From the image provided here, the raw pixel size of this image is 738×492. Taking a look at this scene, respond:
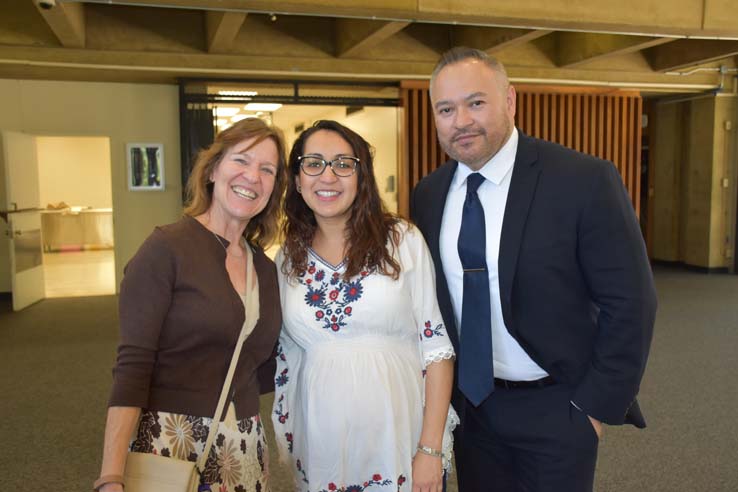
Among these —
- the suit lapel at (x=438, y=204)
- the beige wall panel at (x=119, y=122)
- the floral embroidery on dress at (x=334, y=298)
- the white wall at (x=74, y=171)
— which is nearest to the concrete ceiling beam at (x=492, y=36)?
the beige wall panel at (x=119, y=122)

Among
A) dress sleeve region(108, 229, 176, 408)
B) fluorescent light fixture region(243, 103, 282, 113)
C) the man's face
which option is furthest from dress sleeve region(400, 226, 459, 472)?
fluorescent light fixture region(243, 103, 282, 113)

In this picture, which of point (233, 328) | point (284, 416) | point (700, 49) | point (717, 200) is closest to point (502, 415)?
point (284, 416)

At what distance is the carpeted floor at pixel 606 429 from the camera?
362 centimetres

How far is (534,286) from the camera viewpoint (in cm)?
185

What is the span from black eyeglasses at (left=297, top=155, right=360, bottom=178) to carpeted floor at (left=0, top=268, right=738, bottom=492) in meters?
2.18

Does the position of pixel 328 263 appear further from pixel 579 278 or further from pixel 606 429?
pixel 606 429

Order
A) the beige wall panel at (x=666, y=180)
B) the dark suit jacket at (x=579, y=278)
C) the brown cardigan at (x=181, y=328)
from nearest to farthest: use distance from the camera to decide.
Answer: the brown cardigan at (x=181, y=328), the dark suit jacket at (x=579, y=278), the beige wall panel at (x=666, y=180)

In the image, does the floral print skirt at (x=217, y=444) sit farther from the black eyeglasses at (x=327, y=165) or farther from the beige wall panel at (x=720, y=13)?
the beige wall panel at (x=720, y=13)

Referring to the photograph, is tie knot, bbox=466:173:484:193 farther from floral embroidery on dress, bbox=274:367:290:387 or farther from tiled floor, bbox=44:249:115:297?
tiled floor, bbox=44:249:115:297

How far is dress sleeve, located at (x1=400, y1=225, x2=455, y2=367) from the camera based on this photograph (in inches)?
75.3

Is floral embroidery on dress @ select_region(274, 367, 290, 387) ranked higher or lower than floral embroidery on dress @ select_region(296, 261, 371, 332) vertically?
lower

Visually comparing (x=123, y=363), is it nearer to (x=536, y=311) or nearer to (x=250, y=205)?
(x=250, y=205)

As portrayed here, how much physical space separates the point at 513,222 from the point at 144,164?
8.41 m

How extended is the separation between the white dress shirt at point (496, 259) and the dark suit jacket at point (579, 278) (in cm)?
5
